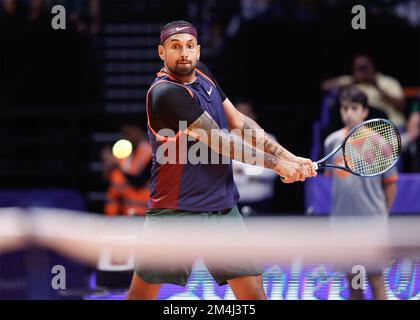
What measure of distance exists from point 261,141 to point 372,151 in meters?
0.91

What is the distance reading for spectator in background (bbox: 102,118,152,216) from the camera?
9.65 meters

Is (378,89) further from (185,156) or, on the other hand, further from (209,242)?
(209,242)

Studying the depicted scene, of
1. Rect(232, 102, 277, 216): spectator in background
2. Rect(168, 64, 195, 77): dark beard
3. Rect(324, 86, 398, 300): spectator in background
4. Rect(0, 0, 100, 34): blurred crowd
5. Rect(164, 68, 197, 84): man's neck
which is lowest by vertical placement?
Rect(232, 102, 277, 216): spectator in background

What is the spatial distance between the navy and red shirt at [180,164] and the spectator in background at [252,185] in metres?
4.23

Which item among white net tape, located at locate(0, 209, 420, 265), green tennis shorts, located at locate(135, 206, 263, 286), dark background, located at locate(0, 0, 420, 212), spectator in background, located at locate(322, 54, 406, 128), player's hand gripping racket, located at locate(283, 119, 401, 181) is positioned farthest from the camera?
dark background, located at locate(0, 0, 420, 212)

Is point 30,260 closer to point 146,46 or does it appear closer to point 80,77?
point 80,77

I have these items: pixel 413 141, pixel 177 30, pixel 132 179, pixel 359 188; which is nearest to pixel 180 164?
pixel 177 30

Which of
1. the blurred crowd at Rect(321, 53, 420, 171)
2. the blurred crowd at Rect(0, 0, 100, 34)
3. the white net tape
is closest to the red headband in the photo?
the white net tape

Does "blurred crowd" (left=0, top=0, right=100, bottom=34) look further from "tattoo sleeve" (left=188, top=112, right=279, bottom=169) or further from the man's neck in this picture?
"tattoo sleeve" (left=188, top=112, right=279, bottom=169)

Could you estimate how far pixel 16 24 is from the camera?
40.1 feet

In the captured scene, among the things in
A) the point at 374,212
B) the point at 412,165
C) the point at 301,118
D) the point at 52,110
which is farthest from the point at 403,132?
the point at 52,110

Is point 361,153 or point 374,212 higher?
point 361,153

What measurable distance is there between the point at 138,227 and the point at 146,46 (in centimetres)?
A: 699

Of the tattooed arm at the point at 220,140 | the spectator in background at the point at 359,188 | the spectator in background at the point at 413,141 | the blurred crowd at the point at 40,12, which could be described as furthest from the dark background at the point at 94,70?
the tattooed arm at the point at 220,140
